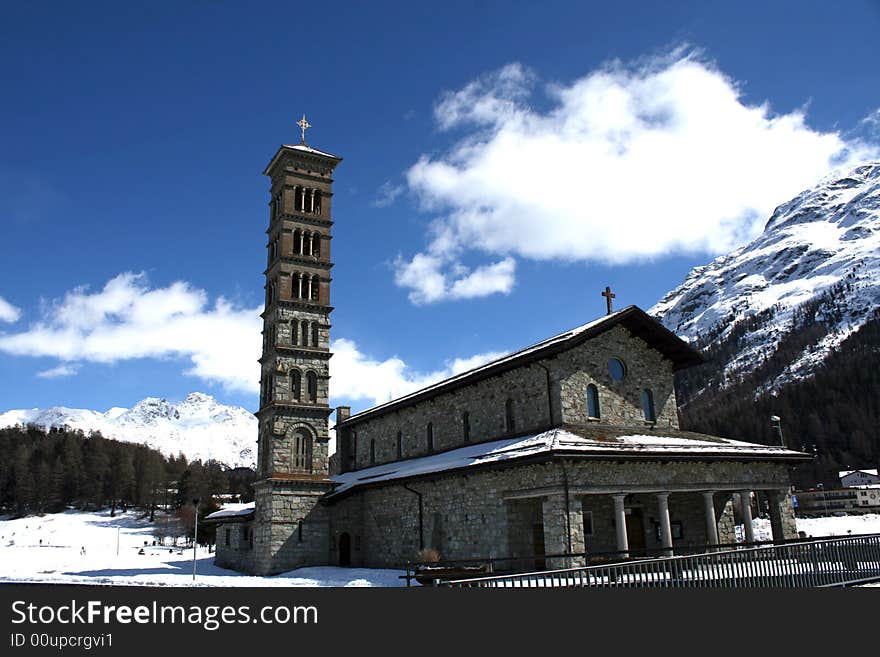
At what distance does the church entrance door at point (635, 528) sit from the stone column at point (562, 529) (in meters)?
5.84

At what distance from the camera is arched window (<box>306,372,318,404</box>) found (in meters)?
38.3

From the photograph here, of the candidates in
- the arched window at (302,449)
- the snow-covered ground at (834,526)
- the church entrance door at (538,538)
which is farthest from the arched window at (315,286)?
the snow-covered ground at (834,526)

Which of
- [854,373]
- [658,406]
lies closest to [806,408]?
[854,373]

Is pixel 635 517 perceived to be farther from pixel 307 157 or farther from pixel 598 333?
pixel 307 157

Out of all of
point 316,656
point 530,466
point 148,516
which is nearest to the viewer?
point 316,656

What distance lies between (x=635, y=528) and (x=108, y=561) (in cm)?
3898

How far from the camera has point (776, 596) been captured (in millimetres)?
9227

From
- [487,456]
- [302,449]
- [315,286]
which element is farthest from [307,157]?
[487,456]

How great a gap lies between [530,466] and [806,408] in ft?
459

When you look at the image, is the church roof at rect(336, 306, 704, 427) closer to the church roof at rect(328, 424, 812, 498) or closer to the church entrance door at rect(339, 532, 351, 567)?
the church roof at rect(328, 424, 812, 498)

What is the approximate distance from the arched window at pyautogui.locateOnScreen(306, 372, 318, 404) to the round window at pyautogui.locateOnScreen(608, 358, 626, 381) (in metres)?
16.2

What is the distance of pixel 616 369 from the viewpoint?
3089cm

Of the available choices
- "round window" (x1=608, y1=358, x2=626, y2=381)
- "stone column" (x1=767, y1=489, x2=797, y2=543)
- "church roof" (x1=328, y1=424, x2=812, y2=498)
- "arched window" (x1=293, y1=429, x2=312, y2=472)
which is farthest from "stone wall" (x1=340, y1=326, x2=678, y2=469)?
"arched window" (x1=293, y1=429, x2=312, y2=472)

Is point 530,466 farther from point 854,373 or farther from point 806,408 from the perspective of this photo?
point 854,373
